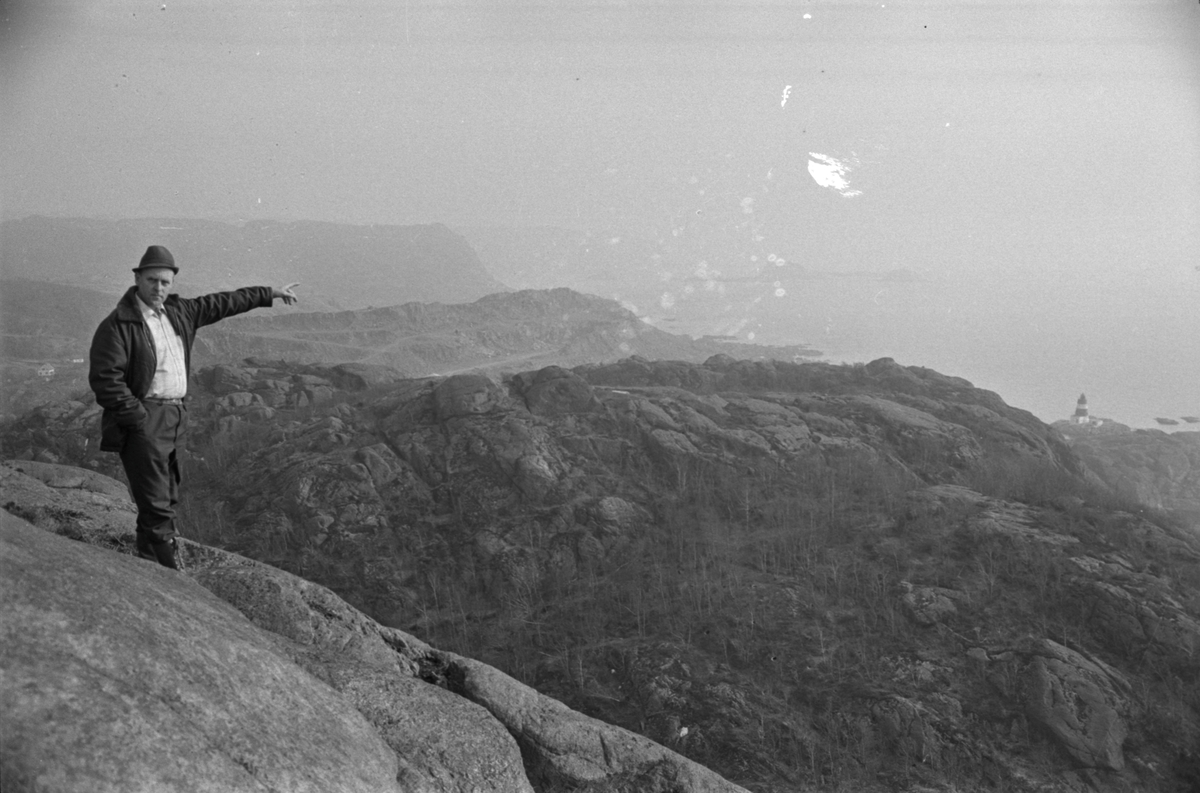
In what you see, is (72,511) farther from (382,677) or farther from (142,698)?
(142,698)

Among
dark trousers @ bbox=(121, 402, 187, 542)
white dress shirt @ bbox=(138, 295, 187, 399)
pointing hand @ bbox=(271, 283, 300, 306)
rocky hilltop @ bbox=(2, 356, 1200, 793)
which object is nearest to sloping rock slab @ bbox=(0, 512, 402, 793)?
dark trousers @ bbox=(121, 402, 187, 542)

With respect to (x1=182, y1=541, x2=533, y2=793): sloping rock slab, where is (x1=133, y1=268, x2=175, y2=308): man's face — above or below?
above

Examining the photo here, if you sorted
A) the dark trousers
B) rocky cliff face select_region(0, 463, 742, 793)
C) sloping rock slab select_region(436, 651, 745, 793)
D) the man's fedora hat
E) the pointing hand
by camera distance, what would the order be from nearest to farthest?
1. rocky cliff face select_region(0, 463, 742, 793)
2. the man's fedora hat
3. the dark trousers
4. sloping rock slab select_region(436, 651, 745, 793)
5. the pointing hand

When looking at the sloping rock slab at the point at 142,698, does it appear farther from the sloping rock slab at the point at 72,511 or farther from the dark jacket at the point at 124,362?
the sloping rock slab at the point at 72,511

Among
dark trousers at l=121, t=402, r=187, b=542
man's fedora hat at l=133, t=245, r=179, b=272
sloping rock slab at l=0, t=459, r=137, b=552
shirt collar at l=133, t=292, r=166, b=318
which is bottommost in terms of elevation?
sloping rock slab at l=0, t=459, r=137, b=552

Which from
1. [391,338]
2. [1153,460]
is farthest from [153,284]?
[391,338]

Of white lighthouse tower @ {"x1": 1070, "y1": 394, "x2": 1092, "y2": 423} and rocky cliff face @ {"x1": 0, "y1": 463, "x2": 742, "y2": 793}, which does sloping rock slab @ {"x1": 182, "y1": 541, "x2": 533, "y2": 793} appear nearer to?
rocky cliff face @ {"x1": 0, "y1": 463, "x2": 742, "y2": 793}
